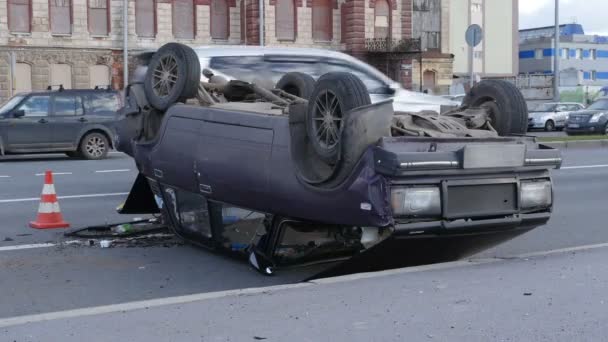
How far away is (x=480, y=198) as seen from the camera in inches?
259

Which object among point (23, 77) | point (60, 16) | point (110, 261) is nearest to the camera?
point (110, 261)

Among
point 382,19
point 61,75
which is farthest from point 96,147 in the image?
point 382,19

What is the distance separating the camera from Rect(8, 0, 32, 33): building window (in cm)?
4159

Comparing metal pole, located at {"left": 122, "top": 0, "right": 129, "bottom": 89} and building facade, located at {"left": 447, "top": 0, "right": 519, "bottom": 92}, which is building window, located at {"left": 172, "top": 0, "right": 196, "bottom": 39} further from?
building facade, located at {"left": 447, "top": 0, "right": 519, "bottom": 92}

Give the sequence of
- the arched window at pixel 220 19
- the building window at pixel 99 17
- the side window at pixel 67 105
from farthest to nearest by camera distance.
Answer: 1. the arched window at pixel 220 19
2. the building window at pixel 99 17
3. the side window at pixel 67 105

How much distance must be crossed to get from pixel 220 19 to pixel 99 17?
21.6ft

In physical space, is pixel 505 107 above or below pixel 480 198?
above

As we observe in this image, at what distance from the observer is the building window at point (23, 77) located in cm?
4188

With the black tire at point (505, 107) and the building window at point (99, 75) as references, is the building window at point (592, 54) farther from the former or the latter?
the black tire at point (505, 107)

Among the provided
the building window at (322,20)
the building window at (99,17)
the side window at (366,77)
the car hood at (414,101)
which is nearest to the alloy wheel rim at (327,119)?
the car hood at (414,101)

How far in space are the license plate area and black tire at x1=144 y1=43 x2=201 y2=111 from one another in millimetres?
2765

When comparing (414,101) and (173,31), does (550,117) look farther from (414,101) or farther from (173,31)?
(414,101)

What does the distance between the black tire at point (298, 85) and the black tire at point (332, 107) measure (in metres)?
2.17

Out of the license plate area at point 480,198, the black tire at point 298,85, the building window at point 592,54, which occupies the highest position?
the building window at point 592,54
